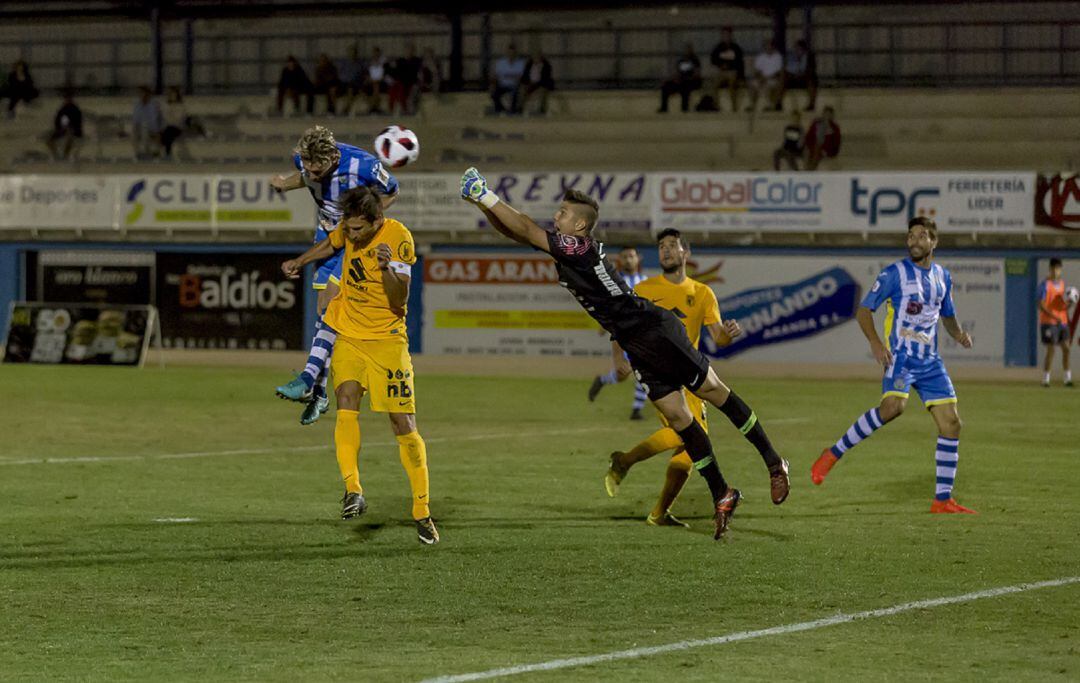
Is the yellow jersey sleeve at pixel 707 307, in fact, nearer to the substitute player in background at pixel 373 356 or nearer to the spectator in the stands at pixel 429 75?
the substitute player in background at pixel 373 356

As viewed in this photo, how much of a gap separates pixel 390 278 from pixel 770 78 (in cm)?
2952

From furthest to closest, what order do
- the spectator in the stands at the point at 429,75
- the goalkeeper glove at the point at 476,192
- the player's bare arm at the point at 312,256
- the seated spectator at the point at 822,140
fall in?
the spectator in the stands at the point at 429,75, the seated spectator at the point at 822,140, the player's bare arm at the point at 312,256, the goalkeeper glove at the point at 476,192

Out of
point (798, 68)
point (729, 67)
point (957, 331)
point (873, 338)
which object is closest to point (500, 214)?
point (873, 338)

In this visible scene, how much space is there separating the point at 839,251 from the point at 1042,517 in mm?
21638

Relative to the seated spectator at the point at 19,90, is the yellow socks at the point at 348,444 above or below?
below

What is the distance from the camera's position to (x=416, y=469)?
36.5ft

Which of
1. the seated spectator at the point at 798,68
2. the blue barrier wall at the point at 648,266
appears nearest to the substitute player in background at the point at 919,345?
the blue barrier wall at the point at 648,266

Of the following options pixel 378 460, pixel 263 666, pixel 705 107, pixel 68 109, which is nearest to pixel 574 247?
pixel 263 666

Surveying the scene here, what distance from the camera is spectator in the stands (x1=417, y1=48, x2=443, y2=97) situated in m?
41.9

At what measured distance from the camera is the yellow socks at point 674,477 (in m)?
11.8

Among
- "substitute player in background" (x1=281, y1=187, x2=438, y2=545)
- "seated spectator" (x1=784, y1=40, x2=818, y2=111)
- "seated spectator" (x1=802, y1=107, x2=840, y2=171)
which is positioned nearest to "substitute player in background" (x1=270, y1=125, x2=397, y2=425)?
"substitute player in background" (x1=281, y1=187, x2=438, y2=545)

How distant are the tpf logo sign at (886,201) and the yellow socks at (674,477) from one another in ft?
72.1

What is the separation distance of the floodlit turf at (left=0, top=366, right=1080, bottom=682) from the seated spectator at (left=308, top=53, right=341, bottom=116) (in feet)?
74.8

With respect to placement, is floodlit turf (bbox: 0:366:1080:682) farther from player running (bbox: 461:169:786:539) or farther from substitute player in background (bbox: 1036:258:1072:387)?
substitute player in background (bbox: 1036:258:1072:387)
